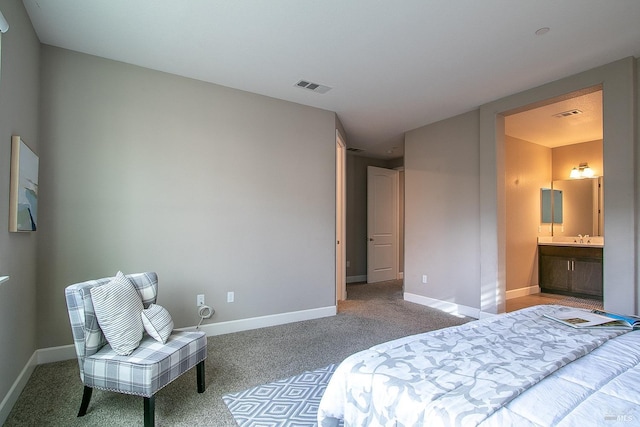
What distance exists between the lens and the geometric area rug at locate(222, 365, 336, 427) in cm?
186

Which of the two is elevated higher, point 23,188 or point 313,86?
point 313,86

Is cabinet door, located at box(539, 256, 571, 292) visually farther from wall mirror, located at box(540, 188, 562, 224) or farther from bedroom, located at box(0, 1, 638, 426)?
bedroom, located at box(0, 1, 638, 426)

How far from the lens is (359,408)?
1.14 metres

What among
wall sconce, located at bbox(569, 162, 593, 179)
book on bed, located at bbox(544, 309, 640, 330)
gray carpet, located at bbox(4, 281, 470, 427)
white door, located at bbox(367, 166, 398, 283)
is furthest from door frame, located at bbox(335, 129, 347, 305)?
wall sconce, located at bbox(569, 162, 593, 179)

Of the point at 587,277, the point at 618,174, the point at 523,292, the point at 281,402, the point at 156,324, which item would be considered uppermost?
the point at 618,174

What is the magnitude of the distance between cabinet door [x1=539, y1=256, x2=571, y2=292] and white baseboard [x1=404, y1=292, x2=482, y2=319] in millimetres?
2470

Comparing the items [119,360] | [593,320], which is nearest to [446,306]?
[593,320]

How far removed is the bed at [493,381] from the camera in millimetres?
906

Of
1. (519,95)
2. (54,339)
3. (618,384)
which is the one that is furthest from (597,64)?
(54,339)

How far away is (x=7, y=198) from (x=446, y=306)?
15.1 ft

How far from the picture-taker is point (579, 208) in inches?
219

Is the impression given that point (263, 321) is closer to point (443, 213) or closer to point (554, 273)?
point (443, 213)

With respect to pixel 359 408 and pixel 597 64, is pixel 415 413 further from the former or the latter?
pixel 597 64

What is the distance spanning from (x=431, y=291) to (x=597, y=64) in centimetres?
316
